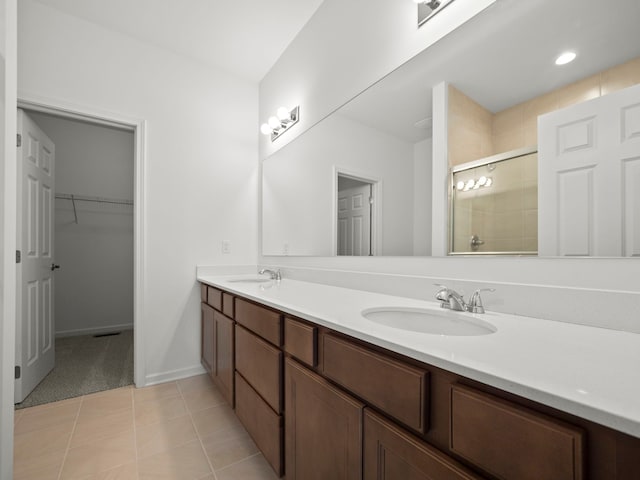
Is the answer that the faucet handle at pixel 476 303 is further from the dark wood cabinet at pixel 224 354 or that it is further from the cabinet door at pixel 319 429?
the dark wood cabinet at pixel 224 354

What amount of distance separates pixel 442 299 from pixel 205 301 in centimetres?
184

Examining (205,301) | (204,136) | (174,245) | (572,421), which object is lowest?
(205,301)

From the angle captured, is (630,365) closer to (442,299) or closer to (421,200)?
(442,299)

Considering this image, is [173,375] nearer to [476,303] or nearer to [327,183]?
[327,183]

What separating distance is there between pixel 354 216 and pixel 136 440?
1660mm

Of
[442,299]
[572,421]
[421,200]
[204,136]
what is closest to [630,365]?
[572,421]

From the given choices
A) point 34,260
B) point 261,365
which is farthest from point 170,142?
point 261,365

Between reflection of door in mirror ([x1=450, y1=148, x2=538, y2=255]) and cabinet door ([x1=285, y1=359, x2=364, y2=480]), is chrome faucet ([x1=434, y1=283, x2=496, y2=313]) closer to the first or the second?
reflection of door in mirror ([x1=450, y1=148, x2=538, y2=255])

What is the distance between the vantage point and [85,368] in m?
2.42

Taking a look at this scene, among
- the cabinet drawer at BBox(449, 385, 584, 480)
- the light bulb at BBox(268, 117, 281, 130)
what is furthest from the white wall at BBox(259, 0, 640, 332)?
the cabinet drawer at BBox(449, 385, 584, 480)

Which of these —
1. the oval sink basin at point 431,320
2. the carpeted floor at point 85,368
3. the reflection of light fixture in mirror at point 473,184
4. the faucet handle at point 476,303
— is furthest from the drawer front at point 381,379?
the carpeted floor at point 85,368

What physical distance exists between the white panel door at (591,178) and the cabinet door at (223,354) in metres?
1.53

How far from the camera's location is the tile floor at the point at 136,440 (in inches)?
52.0

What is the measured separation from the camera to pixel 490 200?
40.5 inches
